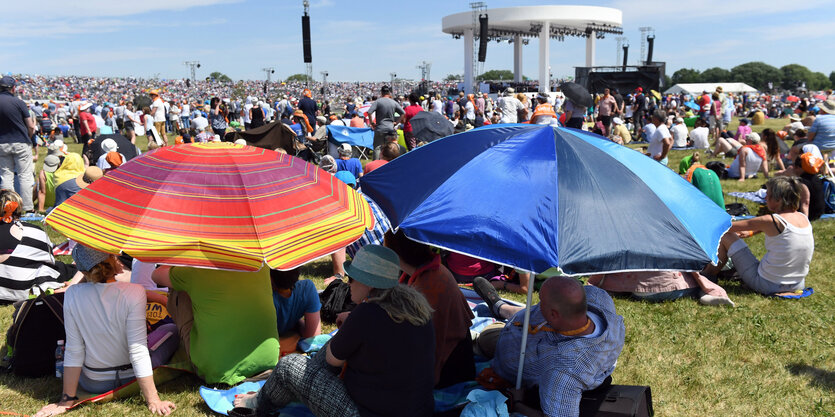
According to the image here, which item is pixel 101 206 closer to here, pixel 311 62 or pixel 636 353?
pixel 636 353

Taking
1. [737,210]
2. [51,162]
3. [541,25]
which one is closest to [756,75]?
[541,25]

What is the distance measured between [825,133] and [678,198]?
8872 millimetres

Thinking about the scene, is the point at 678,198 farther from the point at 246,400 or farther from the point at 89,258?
the point at 89,258

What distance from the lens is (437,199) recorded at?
296 cm

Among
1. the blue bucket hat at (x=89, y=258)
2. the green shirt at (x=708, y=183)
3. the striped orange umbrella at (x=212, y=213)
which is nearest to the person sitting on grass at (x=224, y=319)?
the blue bucket hat at (x=89, y=258)

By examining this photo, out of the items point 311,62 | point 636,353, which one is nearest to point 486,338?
point 636,353

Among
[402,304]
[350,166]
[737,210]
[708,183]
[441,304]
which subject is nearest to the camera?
[402,304]

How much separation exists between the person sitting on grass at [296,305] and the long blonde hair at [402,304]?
1.45 meters

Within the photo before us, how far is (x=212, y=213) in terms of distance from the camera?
124 inches

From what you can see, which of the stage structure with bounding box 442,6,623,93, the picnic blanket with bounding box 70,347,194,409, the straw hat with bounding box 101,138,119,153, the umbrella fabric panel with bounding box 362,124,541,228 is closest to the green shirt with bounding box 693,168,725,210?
the umbrella fabric panel with bounding box 362,124,541,228

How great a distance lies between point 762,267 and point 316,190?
14.2ft

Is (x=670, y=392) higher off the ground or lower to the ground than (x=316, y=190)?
lower

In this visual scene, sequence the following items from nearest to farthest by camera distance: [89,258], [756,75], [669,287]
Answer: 1. [89,258]
2. [669,287]
3. [756,75]

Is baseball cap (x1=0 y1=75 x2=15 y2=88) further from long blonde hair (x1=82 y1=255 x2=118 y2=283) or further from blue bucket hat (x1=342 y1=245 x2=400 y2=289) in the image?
blue bucket hat (x1=342 y1=245 x2=400 y2=289)
